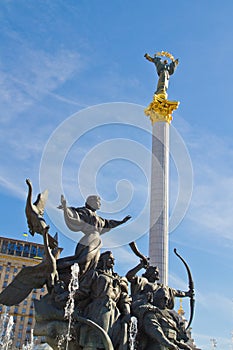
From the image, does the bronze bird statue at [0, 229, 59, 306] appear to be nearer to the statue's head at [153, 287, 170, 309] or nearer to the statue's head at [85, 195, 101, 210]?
the statue's head at [85, 195, 101, 210]

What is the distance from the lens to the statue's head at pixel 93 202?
37.4ft

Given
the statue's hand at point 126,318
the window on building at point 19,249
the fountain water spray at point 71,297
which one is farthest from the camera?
the window on building at point 19,249

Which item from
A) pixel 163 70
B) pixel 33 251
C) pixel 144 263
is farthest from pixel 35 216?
pixel 33 251

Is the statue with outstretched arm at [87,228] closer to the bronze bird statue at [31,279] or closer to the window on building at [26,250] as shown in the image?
the bronze bird statue at [31,279]

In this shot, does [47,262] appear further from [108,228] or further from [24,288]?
[108,228]

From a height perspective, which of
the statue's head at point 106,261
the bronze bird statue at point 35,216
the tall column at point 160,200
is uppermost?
the tall column at point 160,200

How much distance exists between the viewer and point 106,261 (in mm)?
10398

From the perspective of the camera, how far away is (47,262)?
33.5 ft

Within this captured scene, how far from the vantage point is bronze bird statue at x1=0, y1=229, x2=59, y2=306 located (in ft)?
33.5

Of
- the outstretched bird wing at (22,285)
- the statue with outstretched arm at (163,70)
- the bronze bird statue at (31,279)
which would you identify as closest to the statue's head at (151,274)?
the bronze bird statue at (31,279)

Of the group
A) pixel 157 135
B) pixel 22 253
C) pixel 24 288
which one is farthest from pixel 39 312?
pixel 22 253

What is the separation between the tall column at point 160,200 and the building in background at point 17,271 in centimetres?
2577

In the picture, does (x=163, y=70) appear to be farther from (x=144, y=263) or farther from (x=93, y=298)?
(x=93, y=298)

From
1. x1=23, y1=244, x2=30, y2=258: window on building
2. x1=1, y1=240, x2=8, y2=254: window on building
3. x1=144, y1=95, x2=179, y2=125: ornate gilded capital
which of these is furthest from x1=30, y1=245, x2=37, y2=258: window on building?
x1=144, y1=95, x2=179, y2=125: ornate gilded capital
